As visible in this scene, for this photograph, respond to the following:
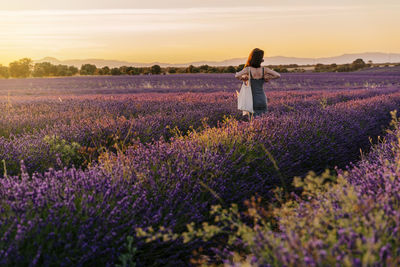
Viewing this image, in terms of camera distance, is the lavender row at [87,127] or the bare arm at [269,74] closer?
the lavender row at [87,127]

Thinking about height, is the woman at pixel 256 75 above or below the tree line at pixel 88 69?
below

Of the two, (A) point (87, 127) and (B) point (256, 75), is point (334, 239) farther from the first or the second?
(B) point (256, 75)

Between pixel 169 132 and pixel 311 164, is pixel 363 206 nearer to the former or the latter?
pixel 311 164

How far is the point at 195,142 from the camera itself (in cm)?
359

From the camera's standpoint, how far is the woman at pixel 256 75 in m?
5.45

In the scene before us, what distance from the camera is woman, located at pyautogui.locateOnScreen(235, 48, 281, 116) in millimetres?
5452

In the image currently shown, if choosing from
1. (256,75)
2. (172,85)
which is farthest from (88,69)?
(256,75)

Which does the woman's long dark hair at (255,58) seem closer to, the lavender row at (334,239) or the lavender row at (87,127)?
the lavender row at (87,127)

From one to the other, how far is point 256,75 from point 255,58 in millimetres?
272

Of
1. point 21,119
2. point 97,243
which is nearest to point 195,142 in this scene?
point 97,243

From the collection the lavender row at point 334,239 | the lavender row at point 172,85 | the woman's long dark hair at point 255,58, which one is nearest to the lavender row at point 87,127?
the woman's long dark hair at point 255,58

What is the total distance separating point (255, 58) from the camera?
214 inches

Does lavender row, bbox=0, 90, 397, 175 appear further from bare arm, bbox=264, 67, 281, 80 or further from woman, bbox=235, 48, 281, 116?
bare arm, bbox=264, 67, 281, 80

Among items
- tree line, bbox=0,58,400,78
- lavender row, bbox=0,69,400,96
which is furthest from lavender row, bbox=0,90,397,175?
tree line, bbox=0,58,400,78
